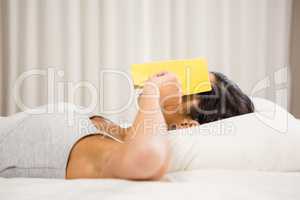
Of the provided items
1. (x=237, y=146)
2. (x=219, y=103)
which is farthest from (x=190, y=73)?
(x=237, y=146)

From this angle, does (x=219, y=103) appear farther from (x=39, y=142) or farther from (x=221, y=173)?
(x=39, y=142)

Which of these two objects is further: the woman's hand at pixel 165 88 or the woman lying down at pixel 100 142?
the woman's hand at pixel 165 88

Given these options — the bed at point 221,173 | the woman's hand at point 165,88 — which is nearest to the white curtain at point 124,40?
the bed at point 221,173

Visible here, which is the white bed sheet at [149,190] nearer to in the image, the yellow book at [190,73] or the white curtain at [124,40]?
the yellow book at [190,73]

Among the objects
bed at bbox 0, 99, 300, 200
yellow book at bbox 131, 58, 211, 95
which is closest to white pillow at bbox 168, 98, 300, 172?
bed at bbox 0, 99, 300, 200

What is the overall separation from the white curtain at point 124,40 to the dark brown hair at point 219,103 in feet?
3.38

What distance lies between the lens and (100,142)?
3.04 ft

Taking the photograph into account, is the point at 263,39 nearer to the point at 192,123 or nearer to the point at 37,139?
the point at 192,123

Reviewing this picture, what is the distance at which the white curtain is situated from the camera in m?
2.19

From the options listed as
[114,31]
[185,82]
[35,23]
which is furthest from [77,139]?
[35,23]

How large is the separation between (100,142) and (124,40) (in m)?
1.34

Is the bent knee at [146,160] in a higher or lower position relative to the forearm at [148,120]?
lower

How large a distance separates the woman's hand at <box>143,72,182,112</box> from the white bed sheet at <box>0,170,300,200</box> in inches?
10.2

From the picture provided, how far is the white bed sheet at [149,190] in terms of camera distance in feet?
2.09
